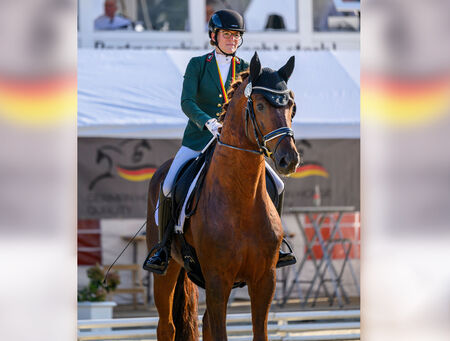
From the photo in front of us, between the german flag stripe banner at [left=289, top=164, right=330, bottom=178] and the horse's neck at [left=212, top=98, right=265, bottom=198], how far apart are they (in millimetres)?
5222


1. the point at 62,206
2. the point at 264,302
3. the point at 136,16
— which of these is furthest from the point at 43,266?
the point at 136,16

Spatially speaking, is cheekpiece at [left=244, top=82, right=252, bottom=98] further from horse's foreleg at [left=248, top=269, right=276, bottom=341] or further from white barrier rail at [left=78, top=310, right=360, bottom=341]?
white barrier rail at [left=78, top=310, right=360, bottom=341]

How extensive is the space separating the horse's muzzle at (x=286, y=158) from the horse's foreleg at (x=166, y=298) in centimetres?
193

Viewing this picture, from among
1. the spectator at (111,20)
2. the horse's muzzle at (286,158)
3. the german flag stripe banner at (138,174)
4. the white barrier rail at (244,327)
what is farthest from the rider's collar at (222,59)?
the spectator at (111,20)

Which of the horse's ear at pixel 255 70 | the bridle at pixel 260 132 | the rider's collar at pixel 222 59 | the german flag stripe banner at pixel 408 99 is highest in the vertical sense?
the rider's collar at pixel 222 59

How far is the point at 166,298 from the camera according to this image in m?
5.38

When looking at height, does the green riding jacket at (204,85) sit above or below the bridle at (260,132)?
above

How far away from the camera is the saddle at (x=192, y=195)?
4.52 metres

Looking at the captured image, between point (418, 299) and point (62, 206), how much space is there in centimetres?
46

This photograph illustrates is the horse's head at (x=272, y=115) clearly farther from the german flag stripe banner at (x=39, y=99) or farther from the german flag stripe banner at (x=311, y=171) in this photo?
the german flag stripe banner at (x=311, y=171)

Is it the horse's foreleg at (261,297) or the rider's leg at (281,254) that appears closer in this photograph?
the horse's foreleg at (261,297)

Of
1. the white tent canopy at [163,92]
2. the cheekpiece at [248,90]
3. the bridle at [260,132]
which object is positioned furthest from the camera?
the white tent canopy at [163,92]

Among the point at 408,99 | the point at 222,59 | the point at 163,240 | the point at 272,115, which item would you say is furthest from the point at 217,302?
the point at 408,99

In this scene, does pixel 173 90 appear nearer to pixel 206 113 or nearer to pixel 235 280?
pixel 206 113
